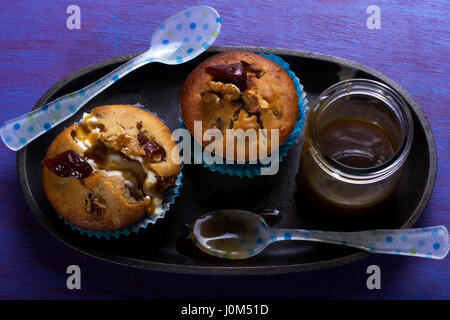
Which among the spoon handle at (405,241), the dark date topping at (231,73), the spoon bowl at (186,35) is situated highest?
the spoon bowl at (186,35)

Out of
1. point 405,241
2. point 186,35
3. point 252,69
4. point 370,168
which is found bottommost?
point 405,241

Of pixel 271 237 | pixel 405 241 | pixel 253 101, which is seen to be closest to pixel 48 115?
pixel 253 101

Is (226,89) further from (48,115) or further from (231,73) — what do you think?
(48,115)

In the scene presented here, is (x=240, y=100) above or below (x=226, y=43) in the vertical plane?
below

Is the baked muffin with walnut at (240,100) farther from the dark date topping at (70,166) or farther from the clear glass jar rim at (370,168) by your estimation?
A: the dark date topping at (70,166)

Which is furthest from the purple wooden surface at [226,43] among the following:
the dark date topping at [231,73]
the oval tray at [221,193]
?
the dark date topping at [231,73]

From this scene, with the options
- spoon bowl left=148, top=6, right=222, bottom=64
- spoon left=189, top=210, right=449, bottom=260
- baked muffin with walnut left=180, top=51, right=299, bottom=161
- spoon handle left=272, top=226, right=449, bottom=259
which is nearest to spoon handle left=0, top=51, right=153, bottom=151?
spoon bowl left=148, top=6, right=222, bottom=64

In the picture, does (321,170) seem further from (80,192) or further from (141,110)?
(80,192)
